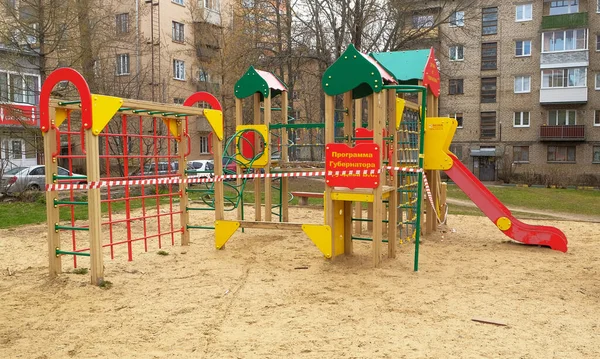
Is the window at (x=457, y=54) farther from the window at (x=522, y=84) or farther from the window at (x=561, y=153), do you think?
the window at (x=561, y=153)

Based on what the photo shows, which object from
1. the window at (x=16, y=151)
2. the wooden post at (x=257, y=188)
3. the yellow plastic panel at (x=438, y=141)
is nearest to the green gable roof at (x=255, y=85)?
the wooden post at (x=257, y=188)

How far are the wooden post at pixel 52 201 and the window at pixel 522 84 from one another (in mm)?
34492

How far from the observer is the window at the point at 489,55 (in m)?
36.6

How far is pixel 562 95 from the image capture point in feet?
112

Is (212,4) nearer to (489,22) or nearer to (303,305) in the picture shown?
(489,22)

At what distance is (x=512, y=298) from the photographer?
5.62 meters

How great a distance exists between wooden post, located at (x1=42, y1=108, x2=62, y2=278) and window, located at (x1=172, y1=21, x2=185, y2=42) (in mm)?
29614

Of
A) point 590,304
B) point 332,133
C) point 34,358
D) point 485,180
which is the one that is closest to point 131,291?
point 34,358

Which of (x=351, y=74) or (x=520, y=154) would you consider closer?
(x=351, y=74)

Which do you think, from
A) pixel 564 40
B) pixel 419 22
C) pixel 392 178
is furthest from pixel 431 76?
pixel 564 40

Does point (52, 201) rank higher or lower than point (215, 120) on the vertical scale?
lower

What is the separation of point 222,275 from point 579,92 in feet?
109

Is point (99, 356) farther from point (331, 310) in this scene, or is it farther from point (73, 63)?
point (73, 63)

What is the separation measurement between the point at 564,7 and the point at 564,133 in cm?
793
